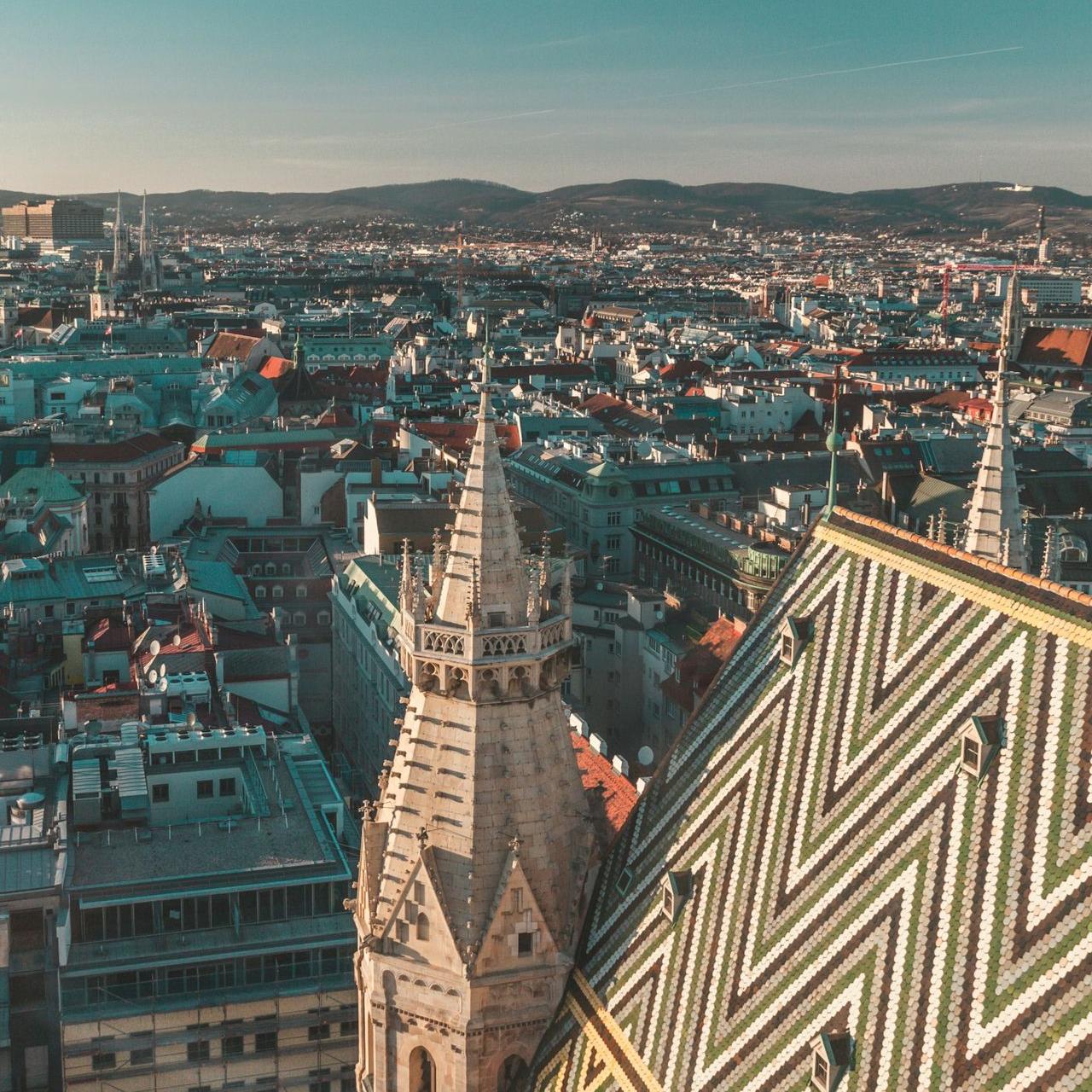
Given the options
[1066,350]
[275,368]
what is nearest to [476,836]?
[275,368]

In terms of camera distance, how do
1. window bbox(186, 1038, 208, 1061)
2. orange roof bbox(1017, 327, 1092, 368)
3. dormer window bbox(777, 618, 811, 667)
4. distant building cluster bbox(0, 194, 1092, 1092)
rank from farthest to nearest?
orange roof bbox(1017, 327, 1092, 368) → window bbox(186, 1038, 208, 1061) → dormer window bbox(777, 618, 811, 667) → distant building cluster bbox(0, 194, 1092, 1092)

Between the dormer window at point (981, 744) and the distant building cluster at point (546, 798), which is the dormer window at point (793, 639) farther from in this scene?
the dormer window at point (981, 744)

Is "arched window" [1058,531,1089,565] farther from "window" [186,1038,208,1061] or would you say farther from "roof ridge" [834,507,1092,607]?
"roof ridge" [834,507,1092,607]

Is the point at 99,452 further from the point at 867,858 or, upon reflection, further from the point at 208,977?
the point at 867,858

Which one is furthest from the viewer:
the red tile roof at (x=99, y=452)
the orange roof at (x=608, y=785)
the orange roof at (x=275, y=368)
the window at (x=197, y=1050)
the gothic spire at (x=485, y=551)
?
the orange roof at (x=275, y=368)

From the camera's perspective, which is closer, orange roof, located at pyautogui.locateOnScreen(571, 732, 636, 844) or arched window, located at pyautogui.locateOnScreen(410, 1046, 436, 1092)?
arched window, located at pyautogui.locateOnScreen(410, 1046, 436, 1092)

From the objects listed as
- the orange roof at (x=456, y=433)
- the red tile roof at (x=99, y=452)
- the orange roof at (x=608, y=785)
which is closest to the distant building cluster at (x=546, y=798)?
the orange roof at (x=608, y=785)

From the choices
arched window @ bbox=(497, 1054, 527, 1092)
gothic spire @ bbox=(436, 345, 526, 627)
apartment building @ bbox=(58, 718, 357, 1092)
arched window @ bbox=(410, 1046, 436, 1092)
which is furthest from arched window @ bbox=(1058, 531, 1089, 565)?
arched window @ bbox=(410, 1046, 436, 1092)
